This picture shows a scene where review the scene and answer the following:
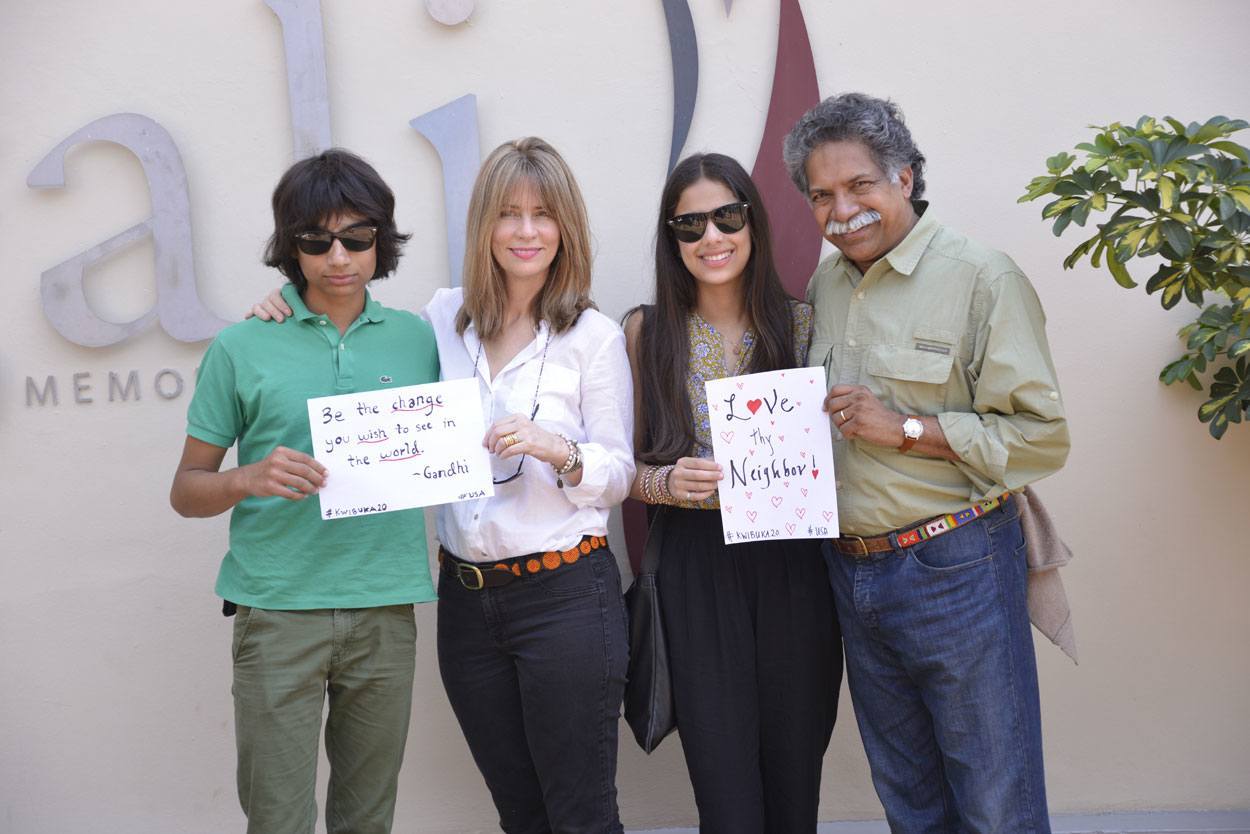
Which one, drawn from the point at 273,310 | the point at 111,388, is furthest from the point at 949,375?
the point at 111,388

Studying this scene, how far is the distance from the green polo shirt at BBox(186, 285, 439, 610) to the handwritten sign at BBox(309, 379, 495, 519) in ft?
0.34

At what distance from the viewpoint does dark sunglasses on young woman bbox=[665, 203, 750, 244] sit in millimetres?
2711

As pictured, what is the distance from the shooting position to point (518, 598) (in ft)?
8.28

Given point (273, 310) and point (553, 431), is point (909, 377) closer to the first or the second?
point (553, 431)

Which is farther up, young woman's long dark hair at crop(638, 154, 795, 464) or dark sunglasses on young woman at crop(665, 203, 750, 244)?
dark sunglasses on young woman at crop(665, 203, 750, 244)

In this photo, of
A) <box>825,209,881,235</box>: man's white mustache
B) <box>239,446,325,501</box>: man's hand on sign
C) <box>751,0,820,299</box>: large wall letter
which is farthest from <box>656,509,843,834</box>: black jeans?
<box>751,0,820,299</box>: large wall letter

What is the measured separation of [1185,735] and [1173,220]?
2.11m

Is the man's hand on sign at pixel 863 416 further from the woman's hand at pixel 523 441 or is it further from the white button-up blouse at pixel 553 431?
the woman's hand at pixel 523 441

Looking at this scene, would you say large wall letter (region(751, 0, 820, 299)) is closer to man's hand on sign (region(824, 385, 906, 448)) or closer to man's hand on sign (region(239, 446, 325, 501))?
man's hand on sign (region(824, 385, 906, 448))

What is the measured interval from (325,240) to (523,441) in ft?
2.24

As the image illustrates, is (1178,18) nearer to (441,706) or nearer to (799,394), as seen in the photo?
(799,394)

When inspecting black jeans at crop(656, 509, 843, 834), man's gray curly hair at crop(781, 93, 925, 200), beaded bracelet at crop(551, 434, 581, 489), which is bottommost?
black jeans at crop(656, 509, 843, 834)

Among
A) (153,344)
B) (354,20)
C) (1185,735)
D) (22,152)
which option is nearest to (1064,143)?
(1185,735)

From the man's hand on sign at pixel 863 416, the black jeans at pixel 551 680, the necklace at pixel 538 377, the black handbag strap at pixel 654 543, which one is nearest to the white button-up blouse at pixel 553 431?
the necklace at pixel 538 377
